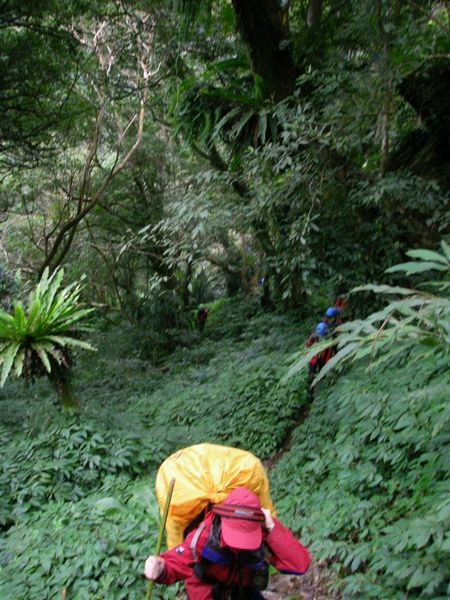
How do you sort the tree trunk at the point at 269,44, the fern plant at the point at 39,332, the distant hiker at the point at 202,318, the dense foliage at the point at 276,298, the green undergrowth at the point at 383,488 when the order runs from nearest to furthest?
the green undergrowth at the point at 383,488 < the dense foliage at the point at 276,298 < the fern plant at the point at 39,332 < the tree trunk at the point at 269,44 < the distant hiker at the point at 202,318

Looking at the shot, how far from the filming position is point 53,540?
3.99 m

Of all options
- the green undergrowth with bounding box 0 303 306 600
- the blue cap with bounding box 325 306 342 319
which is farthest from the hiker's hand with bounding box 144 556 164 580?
the blue cap with bounding box 325 306 342 319

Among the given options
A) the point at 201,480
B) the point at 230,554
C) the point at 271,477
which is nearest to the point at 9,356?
the point at 271,477

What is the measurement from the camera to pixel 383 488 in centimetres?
376

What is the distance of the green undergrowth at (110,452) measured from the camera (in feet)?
11.8

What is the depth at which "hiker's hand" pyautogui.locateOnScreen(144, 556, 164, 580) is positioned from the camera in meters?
2.35

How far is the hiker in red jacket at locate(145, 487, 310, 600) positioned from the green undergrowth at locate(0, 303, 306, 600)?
119 centimetres

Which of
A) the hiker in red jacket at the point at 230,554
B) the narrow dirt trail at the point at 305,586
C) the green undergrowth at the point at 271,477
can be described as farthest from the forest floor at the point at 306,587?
the hiker in red jacket at the point at 230,554

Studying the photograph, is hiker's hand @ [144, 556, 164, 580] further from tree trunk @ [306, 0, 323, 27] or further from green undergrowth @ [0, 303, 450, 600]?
tree trunk @ [306, 0, 323, 27]

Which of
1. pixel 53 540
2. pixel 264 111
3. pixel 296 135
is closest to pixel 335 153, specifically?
pixel 296 135

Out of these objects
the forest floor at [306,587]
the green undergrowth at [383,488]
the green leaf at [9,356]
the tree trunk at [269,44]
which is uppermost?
the tree trunk at [269,44]

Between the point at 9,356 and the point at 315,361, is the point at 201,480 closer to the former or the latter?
the point at 9,356

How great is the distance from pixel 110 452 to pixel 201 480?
3625 millimetres

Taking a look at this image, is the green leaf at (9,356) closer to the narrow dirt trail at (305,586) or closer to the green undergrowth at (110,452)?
the green undergrowth at (110,452)
